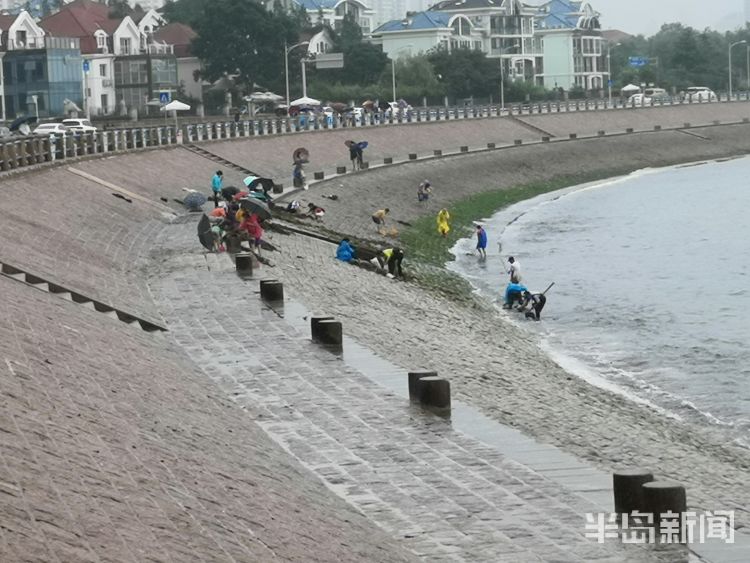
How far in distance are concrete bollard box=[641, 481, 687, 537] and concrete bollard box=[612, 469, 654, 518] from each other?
208mm

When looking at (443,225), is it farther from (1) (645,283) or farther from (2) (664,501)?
(2) (664,501)

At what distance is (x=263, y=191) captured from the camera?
45.4 metres

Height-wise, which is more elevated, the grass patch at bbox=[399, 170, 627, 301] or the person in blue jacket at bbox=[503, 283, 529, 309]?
the grass patch at bbox=[399, 170, 627, 301]

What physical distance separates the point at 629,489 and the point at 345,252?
76.6 feet

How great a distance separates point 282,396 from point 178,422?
2944 millimetres

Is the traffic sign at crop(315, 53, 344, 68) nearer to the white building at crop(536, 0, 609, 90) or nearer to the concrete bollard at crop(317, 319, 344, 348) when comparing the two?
the white building at crop(536, 0, 609, 90)

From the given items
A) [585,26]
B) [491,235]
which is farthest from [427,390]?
[585,26]

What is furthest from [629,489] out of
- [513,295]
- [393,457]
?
[513,295]

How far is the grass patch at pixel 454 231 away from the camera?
37.8 m

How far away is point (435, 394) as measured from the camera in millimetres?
18500

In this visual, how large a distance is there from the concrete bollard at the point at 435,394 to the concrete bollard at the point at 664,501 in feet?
17.3

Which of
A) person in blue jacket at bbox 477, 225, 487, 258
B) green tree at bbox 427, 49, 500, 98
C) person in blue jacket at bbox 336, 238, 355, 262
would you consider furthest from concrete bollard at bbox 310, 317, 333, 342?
green tree at bbox 427, 49, 500, 98

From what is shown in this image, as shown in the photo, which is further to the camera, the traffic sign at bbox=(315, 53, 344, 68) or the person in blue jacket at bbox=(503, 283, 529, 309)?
the traffic sign at bbox=(315, 53, 344, 68)

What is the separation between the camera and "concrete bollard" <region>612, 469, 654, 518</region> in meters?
13.6
